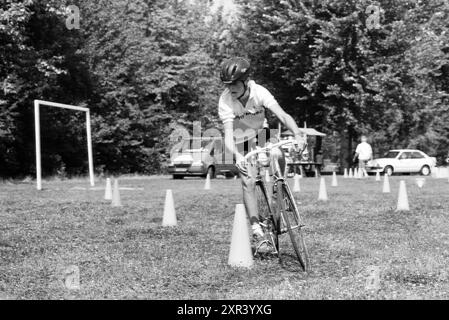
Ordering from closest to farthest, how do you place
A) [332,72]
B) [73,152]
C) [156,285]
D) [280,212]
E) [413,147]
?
[156,285], [280,212], [73,152], [332,72], [413,147]

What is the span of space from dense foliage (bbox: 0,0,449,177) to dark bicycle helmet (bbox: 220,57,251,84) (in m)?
19.7

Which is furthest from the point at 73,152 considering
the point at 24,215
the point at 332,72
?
the point at 24,215

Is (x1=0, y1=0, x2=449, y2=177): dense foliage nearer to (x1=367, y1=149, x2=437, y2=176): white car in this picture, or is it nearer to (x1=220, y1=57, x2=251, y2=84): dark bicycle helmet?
(x1=367, y1=149, x2=437, y2=176): white car

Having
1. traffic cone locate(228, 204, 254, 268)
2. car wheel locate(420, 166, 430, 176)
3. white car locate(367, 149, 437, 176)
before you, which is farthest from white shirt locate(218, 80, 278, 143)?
car wheel locate(420, 166, 430, 176)

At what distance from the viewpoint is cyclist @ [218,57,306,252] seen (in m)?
6.97

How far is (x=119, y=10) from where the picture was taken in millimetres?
36250

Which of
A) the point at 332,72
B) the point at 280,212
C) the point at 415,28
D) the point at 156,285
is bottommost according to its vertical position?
the point at 156,285

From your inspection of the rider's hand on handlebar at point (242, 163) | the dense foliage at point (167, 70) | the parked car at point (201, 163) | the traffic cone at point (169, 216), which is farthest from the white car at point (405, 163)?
the rider's hand on handlebar at point (242, 163)

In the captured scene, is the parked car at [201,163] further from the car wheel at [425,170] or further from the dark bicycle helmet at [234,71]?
the dark bicycle helmet at [234,71]

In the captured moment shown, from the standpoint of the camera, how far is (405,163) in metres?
41.5

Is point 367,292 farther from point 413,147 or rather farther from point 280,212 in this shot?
point 413,147

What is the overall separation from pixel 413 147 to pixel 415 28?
15.5 m

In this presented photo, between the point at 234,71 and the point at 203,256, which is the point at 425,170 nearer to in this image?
the point at 203,256

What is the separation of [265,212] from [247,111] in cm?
104
